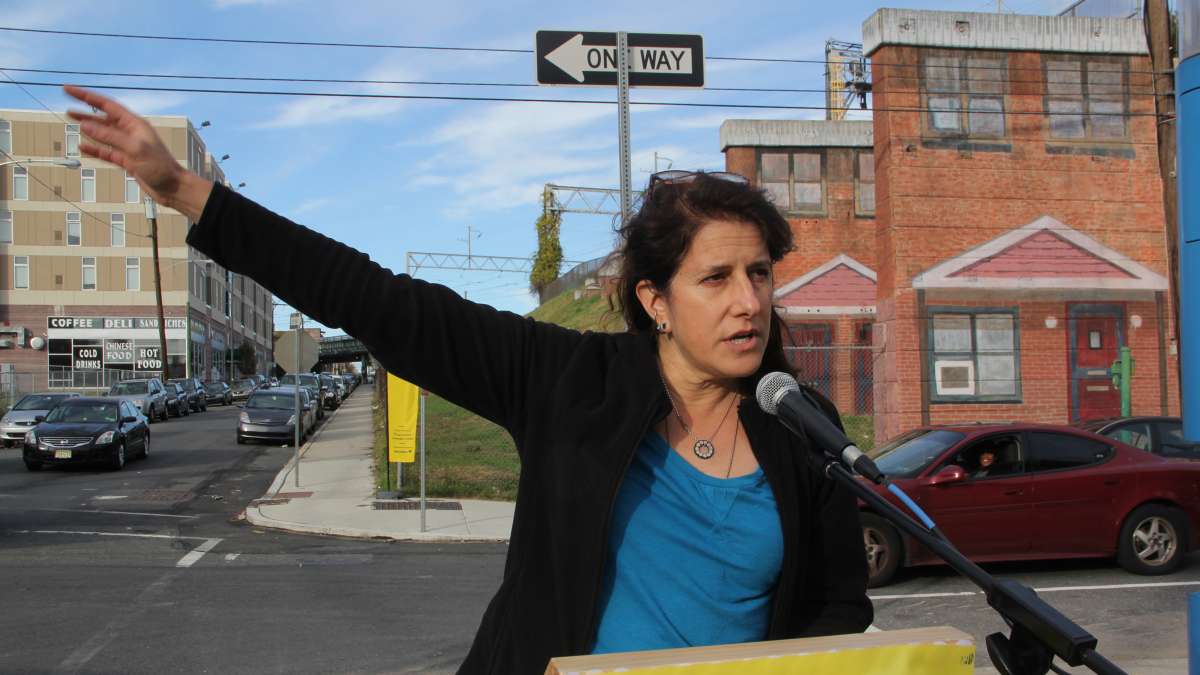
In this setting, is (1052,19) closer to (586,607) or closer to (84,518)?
(84,518)

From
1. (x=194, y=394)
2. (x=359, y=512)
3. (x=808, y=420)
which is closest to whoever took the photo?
(x=808, y=420)

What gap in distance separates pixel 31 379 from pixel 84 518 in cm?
3722

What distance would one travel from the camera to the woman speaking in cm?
214

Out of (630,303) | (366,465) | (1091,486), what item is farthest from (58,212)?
(630,303)

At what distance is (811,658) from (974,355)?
20802 millimetres

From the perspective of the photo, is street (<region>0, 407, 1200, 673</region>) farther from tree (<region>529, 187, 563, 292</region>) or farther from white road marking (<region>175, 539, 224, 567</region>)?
tree (<region>529, 187, 563, 292</region>)

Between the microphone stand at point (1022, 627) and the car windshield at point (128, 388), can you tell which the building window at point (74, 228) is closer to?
the car windshield at point (128, 388)

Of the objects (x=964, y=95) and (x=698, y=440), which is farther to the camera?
(x=964, y=95)

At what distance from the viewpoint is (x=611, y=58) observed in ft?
29.9

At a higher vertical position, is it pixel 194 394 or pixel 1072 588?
pixel 194 394

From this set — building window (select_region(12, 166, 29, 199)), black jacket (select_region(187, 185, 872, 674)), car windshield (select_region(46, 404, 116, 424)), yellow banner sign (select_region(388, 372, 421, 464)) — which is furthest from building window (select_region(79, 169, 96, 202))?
black jacket (select_region(187, 185, 872, 674))

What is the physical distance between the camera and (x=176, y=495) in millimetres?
18484

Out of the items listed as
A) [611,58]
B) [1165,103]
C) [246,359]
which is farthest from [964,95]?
[246,359]

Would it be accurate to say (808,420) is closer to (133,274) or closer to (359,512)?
(359,512)
